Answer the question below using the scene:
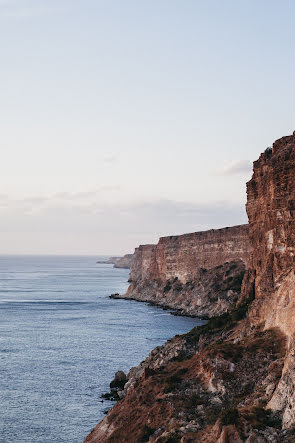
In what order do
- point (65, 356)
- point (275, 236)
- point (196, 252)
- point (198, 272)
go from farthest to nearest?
1. point (196, 252)
2. point (198, 272)
3. point (65, 356)
4. point (275, 236)

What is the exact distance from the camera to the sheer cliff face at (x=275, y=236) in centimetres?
4610

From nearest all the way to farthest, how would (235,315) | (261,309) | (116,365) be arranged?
(261,309) → (235,315) → (116,365)

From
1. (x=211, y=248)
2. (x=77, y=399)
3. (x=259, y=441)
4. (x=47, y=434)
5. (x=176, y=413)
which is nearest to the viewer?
(x=259, y=441)

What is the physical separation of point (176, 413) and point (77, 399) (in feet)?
69.8

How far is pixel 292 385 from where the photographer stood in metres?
31.8

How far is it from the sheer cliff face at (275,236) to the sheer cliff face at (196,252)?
234 feet

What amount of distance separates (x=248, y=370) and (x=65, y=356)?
41262mm

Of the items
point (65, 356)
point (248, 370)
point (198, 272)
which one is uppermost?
point (198, 272)

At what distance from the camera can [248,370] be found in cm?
4138

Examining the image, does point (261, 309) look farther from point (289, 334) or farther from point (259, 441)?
point (259, 441)

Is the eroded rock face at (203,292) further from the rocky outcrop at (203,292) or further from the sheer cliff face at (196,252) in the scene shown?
the sheer cliff face at (196,252)

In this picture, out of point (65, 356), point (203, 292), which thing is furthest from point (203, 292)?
point (65, 356)

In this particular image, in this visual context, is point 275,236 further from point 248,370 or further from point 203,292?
point 203,292

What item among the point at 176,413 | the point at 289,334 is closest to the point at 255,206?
the point at 289,334
